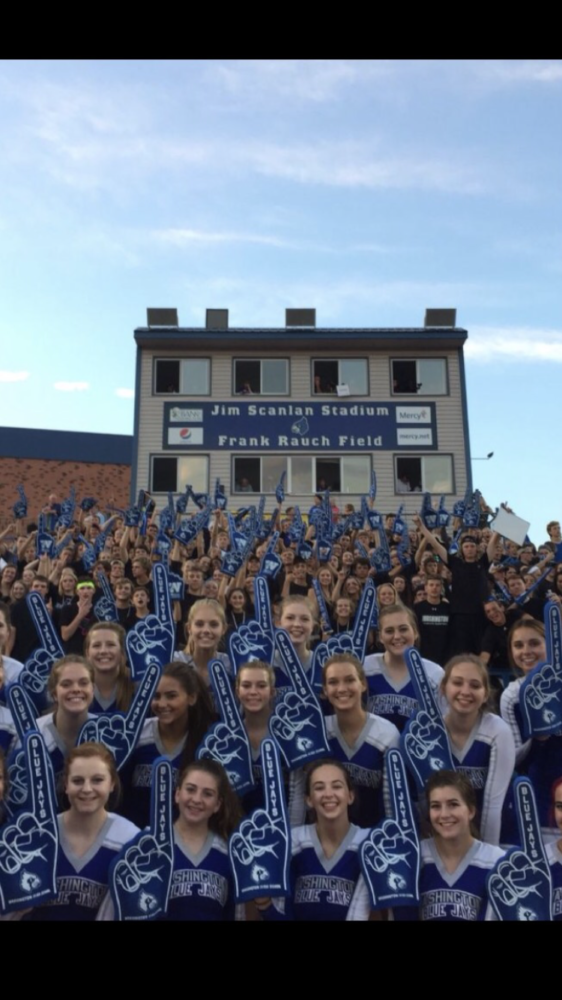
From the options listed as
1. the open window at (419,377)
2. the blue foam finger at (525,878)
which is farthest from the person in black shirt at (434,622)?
the open window at (419,377)

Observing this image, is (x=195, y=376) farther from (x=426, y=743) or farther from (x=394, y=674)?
(x=426, y=743)

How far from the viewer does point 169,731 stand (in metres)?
5.38

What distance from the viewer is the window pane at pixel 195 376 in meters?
25.8

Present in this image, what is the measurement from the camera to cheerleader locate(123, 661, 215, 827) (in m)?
5.18

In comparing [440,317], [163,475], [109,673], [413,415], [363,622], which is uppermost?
[440,317]

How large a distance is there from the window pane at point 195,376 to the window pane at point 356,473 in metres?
4.35

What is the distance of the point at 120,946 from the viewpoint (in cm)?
275

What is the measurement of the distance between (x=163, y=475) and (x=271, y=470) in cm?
290

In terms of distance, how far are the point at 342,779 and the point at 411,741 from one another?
21.4 inches

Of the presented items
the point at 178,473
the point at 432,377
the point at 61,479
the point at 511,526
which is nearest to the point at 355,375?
the point at 432,377

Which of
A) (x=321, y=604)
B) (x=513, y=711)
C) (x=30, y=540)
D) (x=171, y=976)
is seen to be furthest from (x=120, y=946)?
(x=30, y=540)

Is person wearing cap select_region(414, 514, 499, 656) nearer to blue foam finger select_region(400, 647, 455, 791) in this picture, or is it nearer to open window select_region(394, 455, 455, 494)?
blue foam finger select_region(400, 647, 455, 791)

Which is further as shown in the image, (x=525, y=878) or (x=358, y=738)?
(x=358, y=738)

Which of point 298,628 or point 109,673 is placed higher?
point 298,628
